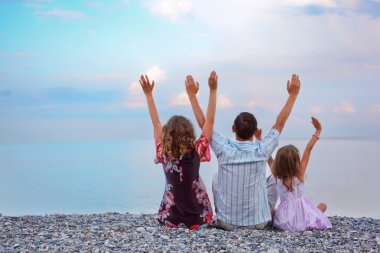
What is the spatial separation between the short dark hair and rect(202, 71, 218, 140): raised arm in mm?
310

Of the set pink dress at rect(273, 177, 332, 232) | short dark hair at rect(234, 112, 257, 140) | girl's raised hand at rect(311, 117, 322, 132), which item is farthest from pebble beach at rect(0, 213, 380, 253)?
girl's raised hand at rect(311, 117, 322, 132)

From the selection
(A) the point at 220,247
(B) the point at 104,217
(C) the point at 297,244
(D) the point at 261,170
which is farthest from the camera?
(B) the point at 104,217

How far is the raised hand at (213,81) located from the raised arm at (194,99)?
177mm

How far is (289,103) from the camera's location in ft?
22.3

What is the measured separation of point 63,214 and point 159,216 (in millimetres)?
2277

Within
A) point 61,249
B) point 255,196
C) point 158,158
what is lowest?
point 61,249

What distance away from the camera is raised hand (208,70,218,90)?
659 cm

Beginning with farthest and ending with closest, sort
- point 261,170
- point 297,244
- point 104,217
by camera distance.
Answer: point 104,217
point 261,170
point 297,244

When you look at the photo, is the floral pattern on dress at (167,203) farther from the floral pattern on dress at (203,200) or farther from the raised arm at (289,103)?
the raised arm at (289,103)

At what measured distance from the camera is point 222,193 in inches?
262

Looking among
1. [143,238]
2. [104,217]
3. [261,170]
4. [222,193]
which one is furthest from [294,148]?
[104,217]

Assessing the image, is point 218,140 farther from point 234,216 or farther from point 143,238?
point 143,238

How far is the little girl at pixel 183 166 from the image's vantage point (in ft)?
20.6

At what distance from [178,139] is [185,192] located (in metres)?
0.64
